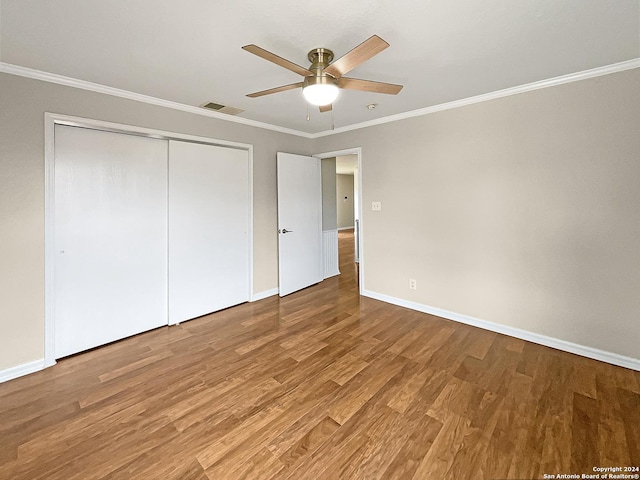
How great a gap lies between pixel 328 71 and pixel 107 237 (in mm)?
2524

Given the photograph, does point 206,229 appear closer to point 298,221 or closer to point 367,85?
point 298,221

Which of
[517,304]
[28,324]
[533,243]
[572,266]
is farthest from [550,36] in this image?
[28,324]

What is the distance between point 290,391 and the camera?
204cm

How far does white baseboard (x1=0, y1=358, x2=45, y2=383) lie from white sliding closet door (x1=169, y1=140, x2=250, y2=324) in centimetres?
106

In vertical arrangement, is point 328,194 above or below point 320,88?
below

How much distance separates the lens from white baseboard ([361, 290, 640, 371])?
7.60 feet

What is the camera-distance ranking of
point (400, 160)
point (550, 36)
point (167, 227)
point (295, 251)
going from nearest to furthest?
1. point (550, 36)
2. point (167, 227)
3. point (400, 160)
4. point (295, 251)

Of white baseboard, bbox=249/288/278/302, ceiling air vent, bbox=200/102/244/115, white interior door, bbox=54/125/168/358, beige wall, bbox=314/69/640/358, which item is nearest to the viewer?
beige wall, bbox=314/69/640/358

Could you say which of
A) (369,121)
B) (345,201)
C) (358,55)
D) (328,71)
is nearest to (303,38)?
(328,71)

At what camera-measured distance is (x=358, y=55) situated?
1.59 metres

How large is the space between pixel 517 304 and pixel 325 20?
2992 millimetres

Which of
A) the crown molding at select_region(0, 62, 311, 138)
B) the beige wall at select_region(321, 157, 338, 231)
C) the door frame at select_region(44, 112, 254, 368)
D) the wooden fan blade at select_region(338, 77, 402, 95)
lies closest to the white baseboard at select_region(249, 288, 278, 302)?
the beige wall at select_region(321, 157, 338, 231)

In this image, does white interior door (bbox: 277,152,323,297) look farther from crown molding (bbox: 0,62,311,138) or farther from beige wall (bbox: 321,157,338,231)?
crown molding (bbox: 0,62,311,138)

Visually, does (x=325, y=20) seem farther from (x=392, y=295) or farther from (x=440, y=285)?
(x=392, y=295)
